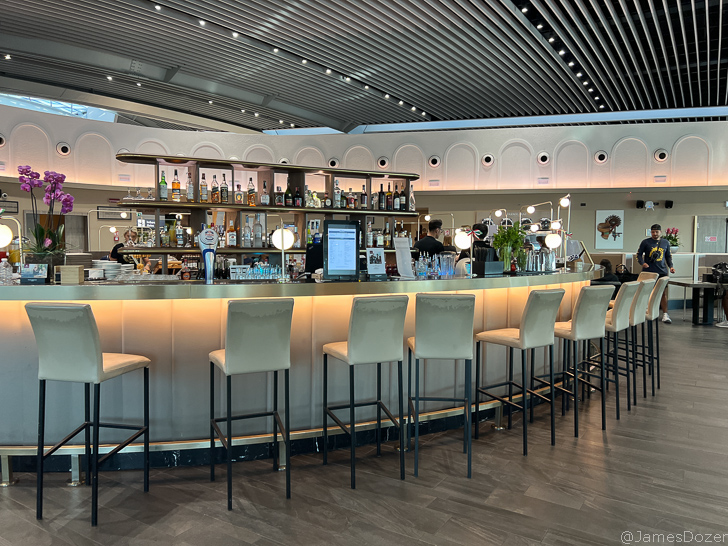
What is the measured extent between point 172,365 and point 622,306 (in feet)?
12.4

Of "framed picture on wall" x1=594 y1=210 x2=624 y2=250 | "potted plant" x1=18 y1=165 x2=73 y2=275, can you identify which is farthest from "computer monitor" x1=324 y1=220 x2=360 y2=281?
"framed picture on wall" x1=594 y1=210 x2=624 y2=250

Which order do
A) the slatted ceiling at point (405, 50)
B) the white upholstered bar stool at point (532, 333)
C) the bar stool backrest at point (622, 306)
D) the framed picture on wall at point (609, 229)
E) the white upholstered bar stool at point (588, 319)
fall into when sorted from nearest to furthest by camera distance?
the white upholstered bar stool at point (532, 333) < the white upholstered bar stool at point (588, 319) < the bar stool backrest at point (622, 306) < the slatted ceiling at point (405, 50) < the framed picture on wall at point (609, 229)

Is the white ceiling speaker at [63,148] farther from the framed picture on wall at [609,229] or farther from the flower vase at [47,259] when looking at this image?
the framed picture on wall at [609,229]

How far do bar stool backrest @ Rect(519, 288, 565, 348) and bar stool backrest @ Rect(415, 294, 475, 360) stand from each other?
0.55 m

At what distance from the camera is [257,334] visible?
111 inches

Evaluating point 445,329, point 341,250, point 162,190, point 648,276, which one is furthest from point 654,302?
point 162,190

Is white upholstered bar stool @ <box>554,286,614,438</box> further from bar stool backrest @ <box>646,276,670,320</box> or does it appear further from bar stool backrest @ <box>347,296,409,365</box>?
bar stool backrest @ <box>347,296,409,365</box>

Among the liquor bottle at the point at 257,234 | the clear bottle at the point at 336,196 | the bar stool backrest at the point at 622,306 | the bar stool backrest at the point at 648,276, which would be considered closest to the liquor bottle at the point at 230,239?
the liquor bottle at the point at 257,234

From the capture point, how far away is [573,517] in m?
2.67

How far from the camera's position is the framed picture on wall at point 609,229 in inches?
443

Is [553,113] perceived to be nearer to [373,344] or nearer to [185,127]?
[185,127]

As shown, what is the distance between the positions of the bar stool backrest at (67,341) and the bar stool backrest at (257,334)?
70 cm

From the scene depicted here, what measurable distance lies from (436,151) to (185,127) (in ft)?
23.9

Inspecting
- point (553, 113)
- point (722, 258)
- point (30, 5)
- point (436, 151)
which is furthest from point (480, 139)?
point (30, 5)
